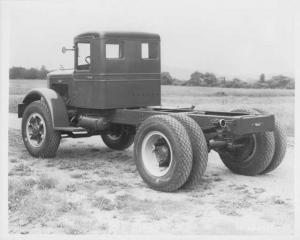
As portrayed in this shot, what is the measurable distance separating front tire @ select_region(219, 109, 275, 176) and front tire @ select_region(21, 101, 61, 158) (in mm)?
2860

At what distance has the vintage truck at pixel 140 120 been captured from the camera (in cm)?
668

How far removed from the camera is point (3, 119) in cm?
657

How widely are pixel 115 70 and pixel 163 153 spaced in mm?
1967

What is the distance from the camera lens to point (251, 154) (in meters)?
7.52

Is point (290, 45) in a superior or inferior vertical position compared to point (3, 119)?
superior

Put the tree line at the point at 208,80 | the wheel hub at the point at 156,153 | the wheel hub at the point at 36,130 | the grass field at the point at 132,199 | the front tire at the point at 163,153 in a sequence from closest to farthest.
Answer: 1. the grass field at the point at 132,199
2. the front tire at the point at 163,153
3. the wheel hub at the point at 156,153
4. the tree line at the point at 208,80
5. the wheel hub at the point at 36,130

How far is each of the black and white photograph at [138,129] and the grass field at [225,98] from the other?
58 mm

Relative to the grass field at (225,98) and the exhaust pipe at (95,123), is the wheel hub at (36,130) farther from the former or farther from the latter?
the exhaust pipe at (95,123)

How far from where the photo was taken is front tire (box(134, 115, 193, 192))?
6543 millimetres

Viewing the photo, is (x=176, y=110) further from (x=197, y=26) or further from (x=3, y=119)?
(x=3, y=119)

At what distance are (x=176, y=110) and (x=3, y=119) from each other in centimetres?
270

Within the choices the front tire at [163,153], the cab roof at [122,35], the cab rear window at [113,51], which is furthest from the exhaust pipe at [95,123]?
the front tire at [163,153]

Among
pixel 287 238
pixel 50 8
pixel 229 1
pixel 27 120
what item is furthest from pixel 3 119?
pixel 287 238

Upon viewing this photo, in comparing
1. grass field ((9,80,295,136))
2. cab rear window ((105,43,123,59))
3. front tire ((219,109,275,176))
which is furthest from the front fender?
front tire ((219,109,275,176))
